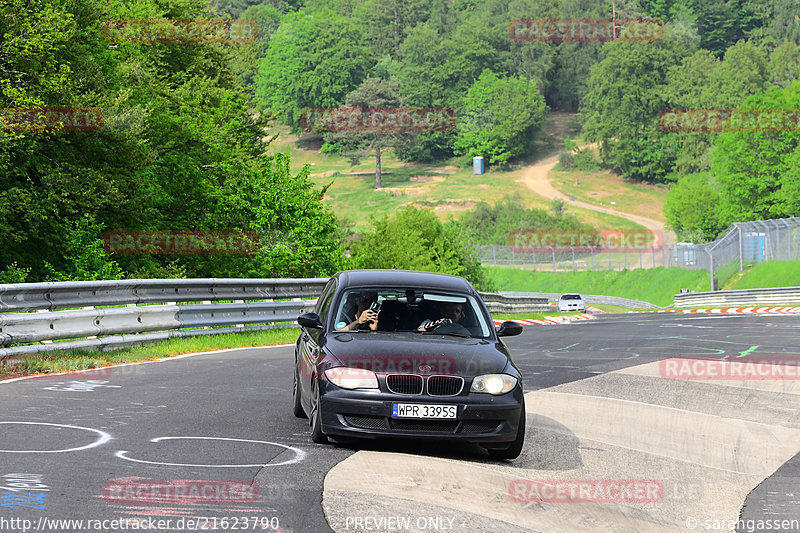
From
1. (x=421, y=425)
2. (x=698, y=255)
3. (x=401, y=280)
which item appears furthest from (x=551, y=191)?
Result: (x=421, y=425)

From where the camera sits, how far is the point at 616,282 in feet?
296

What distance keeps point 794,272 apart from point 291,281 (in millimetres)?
Result: 44608

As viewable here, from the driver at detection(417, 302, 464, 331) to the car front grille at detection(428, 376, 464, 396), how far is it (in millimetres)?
1190

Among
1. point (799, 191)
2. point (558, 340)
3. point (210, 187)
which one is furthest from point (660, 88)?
point (558, 340)

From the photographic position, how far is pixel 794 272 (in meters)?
60.6

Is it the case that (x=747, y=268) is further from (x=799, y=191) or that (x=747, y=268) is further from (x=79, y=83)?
(x=79, y=83)

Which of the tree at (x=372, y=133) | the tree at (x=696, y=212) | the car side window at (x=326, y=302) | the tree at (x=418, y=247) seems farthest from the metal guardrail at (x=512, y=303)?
the tree at (x=372, y=133)

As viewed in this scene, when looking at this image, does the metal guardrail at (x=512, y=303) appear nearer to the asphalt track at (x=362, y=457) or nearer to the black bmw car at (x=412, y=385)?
the asphalt track at (x=362, y=457)

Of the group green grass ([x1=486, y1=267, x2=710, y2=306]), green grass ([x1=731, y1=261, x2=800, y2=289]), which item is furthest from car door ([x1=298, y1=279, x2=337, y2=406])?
green grass ([x1=486, y1=267, x2=710, y2=306])

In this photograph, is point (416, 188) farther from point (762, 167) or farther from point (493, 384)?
point (493, 384)

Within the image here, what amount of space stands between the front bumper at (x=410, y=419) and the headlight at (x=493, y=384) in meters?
0.06

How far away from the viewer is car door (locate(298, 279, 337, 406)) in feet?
30.4

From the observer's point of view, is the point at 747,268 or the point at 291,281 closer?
the point at 291,281

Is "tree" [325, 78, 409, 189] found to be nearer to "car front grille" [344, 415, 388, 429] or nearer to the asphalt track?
the asphalt track
